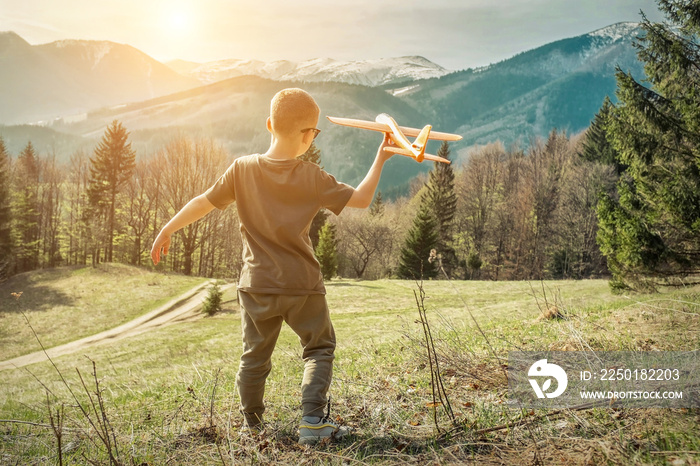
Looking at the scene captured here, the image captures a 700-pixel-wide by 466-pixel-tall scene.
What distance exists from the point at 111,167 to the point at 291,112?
3946 centimetres

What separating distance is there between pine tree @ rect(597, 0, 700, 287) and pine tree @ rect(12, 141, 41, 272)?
3937cm

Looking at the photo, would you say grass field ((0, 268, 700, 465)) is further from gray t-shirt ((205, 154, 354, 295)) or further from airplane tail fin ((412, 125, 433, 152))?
airplane tail fin ((412, 125, 433, 152))

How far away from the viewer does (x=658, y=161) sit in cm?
923

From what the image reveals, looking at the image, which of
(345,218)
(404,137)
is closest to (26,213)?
(345,218)

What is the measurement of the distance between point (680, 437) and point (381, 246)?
47.5m

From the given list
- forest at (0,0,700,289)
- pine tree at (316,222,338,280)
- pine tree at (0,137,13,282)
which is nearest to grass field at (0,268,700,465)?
forest at (0,0,700,289)

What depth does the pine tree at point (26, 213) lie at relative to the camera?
37094 millimetres

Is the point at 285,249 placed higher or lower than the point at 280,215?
lower

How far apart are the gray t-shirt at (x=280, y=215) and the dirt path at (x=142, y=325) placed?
17.5 m

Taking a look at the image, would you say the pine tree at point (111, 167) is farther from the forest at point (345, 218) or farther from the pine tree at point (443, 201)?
the pine tree at point (443, 201)

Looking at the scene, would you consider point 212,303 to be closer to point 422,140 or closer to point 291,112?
point 291,112

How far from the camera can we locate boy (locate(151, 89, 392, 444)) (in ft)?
8.89

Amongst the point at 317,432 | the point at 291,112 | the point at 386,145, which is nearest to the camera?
the point at 317,432

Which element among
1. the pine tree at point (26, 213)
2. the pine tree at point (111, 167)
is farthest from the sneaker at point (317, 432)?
the pine tree at point (26, 213)
